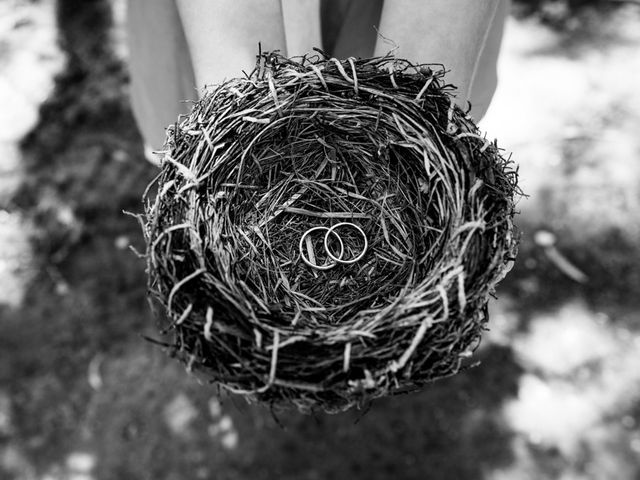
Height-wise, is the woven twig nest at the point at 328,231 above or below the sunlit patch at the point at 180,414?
above

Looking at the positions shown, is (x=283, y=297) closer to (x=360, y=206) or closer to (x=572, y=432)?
(x=360, y=206)

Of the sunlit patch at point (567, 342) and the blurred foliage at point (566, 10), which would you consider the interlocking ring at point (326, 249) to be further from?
the blurred foliage at point (566, 10)

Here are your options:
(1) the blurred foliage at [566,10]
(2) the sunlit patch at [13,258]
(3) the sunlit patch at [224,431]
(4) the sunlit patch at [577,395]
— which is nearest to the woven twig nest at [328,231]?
(3) the sunlit patch at [224,431]

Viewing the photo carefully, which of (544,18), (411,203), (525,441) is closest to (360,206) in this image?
(411,203)

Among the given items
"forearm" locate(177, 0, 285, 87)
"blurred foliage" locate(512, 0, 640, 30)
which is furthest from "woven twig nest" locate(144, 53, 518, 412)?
"blurred foliage" locate(512, 0, 640, 30)

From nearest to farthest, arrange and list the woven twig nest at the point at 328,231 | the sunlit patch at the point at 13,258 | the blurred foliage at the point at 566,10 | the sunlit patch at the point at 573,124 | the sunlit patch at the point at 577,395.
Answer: the woven twig nest at the point at 328,231 < the sunlit patch at the point at 577,395 < the sunlit patch at the point at 13,258 < the sunlit patch at the point at 573,124 < the blurred foliage at the point at 566,10

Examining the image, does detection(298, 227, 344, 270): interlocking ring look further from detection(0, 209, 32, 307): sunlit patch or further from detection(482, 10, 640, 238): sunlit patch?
detection(0, 209, 32, 307): sunlit patch
